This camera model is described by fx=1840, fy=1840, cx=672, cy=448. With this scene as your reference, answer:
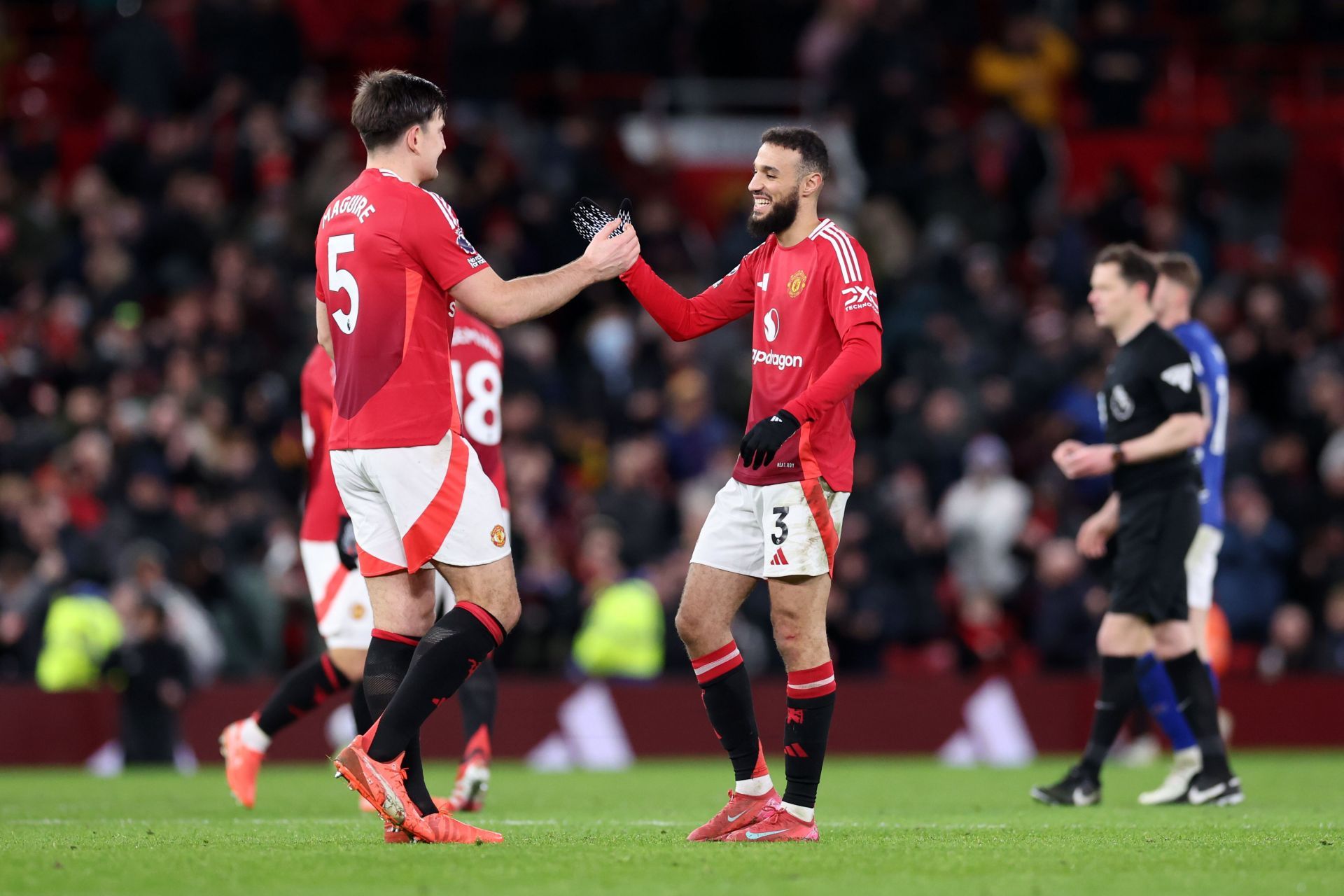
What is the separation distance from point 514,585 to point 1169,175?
1409 centimetres

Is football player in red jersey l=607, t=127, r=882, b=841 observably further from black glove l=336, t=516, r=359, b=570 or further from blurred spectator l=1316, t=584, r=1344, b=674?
blurred spectator l=1316, t=584, r=1344, b=674

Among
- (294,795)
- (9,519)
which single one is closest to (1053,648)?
(294,795)

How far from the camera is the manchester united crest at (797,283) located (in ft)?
23.5

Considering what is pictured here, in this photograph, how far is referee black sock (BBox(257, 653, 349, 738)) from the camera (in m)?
9.02

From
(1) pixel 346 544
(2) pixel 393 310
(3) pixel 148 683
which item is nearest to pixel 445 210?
(2) pixel 393 310

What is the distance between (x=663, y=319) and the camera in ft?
24.9

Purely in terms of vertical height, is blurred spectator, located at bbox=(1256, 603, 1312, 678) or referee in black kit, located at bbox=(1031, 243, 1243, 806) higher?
referee in black kit, located at bbox=(1031, 243, 1243, 806)

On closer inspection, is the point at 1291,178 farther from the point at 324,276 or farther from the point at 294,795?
the point at 324,276

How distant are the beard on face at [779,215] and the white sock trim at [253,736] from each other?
3704 mm

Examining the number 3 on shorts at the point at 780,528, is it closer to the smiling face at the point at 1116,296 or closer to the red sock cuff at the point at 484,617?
the red sock cuff at the point at 484,617

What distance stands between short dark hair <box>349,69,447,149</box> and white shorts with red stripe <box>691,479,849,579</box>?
187 cm

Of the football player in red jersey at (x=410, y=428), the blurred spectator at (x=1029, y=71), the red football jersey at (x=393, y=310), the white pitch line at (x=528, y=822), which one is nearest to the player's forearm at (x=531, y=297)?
the football player in red jersey at (x=410, y=428)

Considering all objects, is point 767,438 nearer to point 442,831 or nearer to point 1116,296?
point 442,831

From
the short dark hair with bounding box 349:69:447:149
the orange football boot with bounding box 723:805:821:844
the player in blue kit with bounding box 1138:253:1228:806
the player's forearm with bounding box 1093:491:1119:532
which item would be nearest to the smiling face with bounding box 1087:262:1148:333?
the player in blue kit with bounding box 1138:253:1228:806
